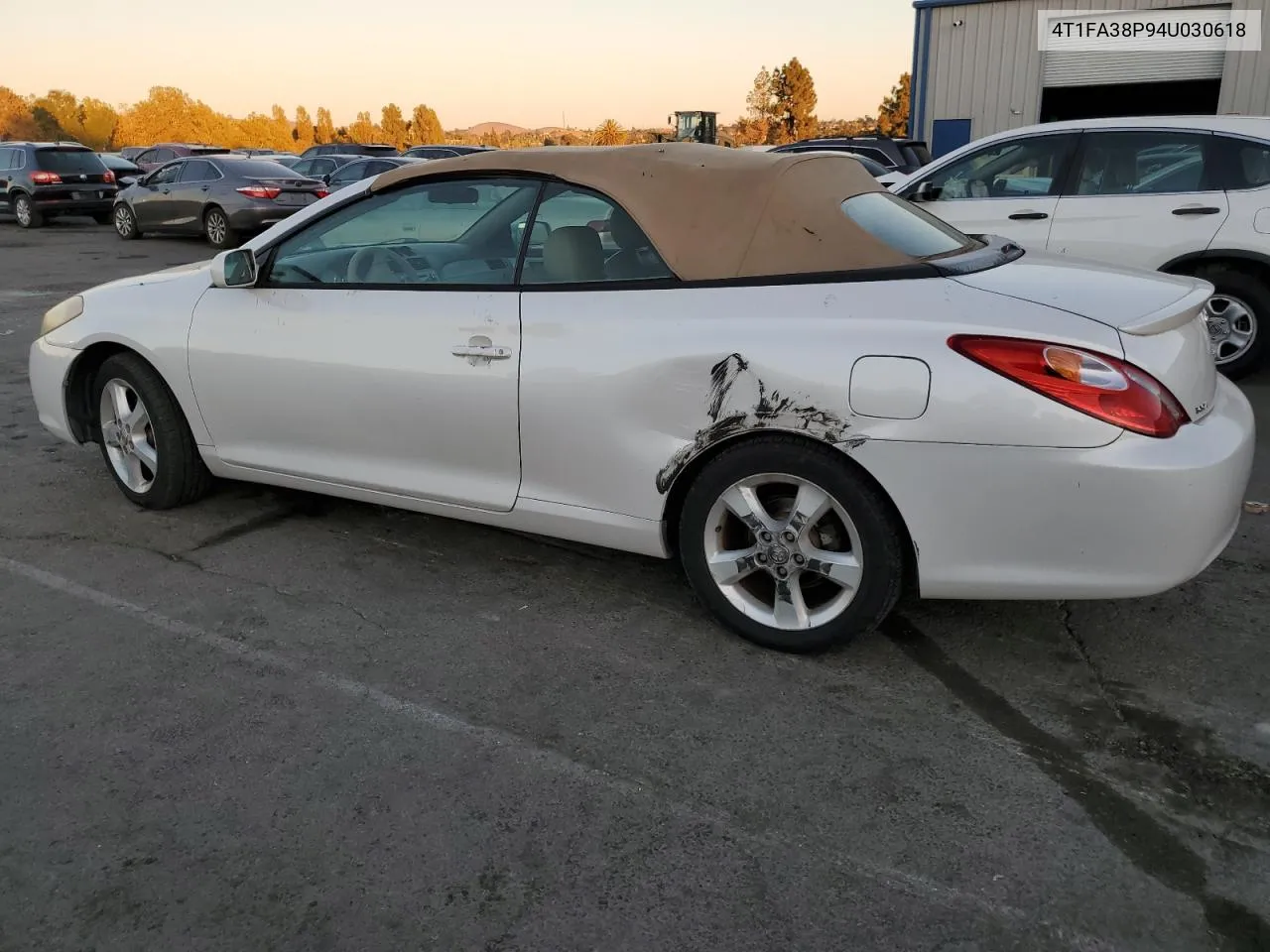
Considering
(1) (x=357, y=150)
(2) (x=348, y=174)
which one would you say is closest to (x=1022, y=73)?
(2) (x=348, y=174)

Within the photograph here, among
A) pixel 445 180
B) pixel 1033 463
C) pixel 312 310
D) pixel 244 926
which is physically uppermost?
pixel 445 180

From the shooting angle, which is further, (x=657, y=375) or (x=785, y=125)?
(x=785, y=125)

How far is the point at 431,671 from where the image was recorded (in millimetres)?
3236

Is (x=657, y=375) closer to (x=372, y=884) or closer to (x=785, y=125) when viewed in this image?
(x=372, y=884)

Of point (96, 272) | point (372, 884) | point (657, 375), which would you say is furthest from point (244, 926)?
point (96, 272)

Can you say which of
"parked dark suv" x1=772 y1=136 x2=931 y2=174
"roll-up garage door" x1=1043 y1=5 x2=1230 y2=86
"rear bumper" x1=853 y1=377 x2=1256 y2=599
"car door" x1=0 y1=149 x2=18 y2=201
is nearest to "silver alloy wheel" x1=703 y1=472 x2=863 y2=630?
"rear bumper" x1=853 y1=377 x2=1256 y2=599

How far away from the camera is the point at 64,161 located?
20.7 m

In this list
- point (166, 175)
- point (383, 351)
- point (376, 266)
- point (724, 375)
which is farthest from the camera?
point (166, 175)

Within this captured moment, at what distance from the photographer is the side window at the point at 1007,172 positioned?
7.02 metres

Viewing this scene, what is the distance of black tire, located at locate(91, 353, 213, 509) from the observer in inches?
176

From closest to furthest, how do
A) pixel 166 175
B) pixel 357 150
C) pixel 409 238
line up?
pixel 409 238
pixel 166 175
pixel 357 150

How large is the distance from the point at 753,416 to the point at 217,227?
15.8 meters

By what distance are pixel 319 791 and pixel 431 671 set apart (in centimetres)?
65

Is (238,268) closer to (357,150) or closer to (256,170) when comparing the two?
(256,170)
